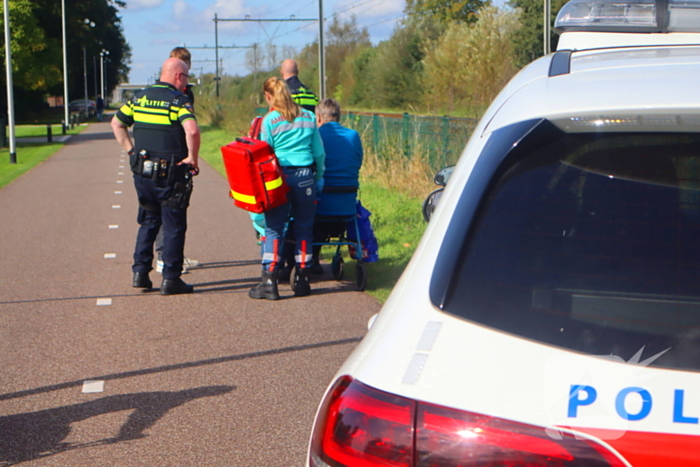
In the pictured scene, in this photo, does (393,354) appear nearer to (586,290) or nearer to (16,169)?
(586,290)

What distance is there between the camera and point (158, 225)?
7.24 meters

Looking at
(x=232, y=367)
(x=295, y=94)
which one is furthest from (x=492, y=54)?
(x=232, y=367)

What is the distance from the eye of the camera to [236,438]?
163 inches

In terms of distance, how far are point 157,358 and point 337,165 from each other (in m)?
2.67

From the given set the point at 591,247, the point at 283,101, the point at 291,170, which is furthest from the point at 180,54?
the point at 591,247

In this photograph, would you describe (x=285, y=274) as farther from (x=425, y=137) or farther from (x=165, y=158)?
(x=425, y=137)

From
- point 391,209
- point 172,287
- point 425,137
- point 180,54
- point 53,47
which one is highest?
point 53,47

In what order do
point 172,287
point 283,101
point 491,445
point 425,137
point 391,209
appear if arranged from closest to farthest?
point 491,445, point 283,101, point 172,287, point 391,209, point 425,137

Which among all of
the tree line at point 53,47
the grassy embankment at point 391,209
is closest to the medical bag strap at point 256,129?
the grassy embankment at point 391,209

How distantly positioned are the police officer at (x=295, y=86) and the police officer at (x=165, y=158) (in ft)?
7.70

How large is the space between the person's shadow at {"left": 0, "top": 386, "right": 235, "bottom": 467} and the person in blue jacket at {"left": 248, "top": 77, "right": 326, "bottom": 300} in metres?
2.24

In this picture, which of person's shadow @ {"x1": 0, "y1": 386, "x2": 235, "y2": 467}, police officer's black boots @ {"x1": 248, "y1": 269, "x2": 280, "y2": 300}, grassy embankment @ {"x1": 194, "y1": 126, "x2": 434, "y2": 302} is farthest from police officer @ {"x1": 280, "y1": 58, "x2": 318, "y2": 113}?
person's shadow @ {"x1": 0, "y1": 386, "x2": 235, "y2": 467}

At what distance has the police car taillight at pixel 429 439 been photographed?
151 cm

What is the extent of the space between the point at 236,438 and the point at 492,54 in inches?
1571
